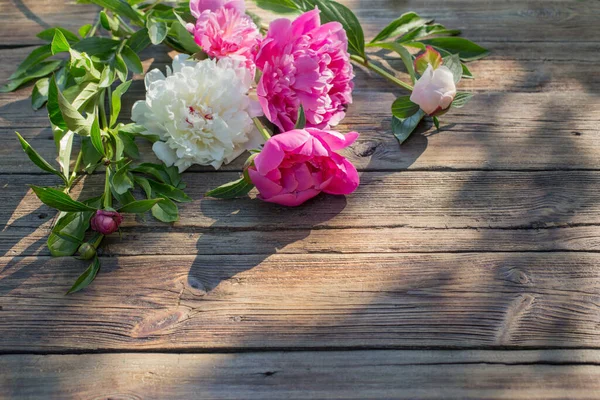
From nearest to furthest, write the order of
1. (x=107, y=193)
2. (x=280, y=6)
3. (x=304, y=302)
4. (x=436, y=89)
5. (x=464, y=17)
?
(x=304, y=302), (x=107, y=193), (x=436, y=89), (x=280, y=6), (x=464, y=17)

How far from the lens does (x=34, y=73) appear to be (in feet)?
4.91

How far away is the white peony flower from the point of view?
1.22 m

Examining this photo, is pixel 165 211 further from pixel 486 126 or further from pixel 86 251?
pixel 486 126

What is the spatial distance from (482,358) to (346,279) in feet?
0.85

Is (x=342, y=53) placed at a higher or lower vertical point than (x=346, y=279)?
higher

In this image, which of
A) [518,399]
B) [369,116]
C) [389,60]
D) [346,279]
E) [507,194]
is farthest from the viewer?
[389,60]

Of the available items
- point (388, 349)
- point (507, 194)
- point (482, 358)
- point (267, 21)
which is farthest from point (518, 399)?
point (267, 21)

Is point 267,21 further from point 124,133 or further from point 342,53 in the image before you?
point 124,133

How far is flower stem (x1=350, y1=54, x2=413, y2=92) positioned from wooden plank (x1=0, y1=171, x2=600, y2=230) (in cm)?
28

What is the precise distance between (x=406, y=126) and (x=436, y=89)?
0.11 m

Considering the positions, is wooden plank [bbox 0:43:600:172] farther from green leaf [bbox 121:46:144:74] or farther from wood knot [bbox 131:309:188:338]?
wood knot [bbox 131:309:188:338]

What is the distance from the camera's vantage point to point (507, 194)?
1266 mm

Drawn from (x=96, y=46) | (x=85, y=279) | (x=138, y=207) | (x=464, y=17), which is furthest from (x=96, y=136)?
(x=464, y=17)

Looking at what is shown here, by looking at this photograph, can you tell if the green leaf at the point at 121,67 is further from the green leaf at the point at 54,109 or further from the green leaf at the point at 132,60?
the green leaf at the point at 54,109
